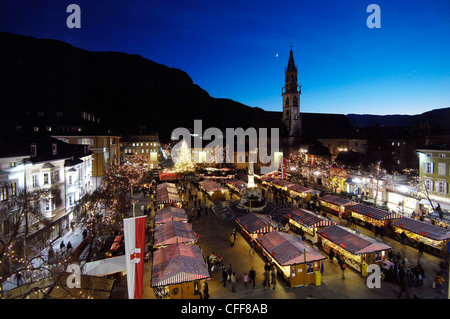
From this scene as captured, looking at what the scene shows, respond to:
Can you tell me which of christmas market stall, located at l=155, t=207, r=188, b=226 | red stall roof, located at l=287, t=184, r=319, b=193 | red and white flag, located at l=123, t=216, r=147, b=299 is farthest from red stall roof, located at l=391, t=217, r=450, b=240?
red and white flag, located at l=123, t=216, r=147, b=299

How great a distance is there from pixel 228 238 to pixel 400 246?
12.9m

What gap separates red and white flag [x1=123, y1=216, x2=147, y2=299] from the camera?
302 inches

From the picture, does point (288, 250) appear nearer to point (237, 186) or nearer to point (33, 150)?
point (33, 150)

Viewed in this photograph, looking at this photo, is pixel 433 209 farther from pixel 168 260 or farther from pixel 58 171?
pixel 58 171

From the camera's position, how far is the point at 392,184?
27859 millimetres

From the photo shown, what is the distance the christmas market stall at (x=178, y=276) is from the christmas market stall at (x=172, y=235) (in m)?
2.72

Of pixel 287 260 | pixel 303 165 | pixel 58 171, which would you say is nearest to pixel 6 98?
pixel 58 171

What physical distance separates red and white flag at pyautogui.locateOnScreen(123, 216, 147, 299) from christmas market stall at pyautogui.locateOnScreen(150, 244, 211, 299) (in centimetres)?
333

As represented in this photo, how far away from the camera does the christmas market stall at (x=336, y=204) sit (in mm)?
24714

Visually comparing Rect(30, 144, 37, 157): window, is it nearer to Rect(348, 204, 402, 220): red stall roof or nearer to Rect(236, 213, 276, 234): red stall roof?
Rect(236, 213, 276, 234): red stall roof

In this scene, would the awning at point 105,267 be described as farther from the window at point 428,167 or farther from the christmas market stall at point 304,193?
the window at point 428,167

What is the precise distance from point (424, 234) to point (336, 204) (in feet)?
28.4

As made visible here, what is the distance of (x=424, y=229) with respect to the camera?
17250 mm

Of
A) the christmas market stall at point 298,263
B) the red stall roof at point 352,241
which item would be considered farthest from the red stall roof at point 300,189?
the christmas market stall at point 298,263
